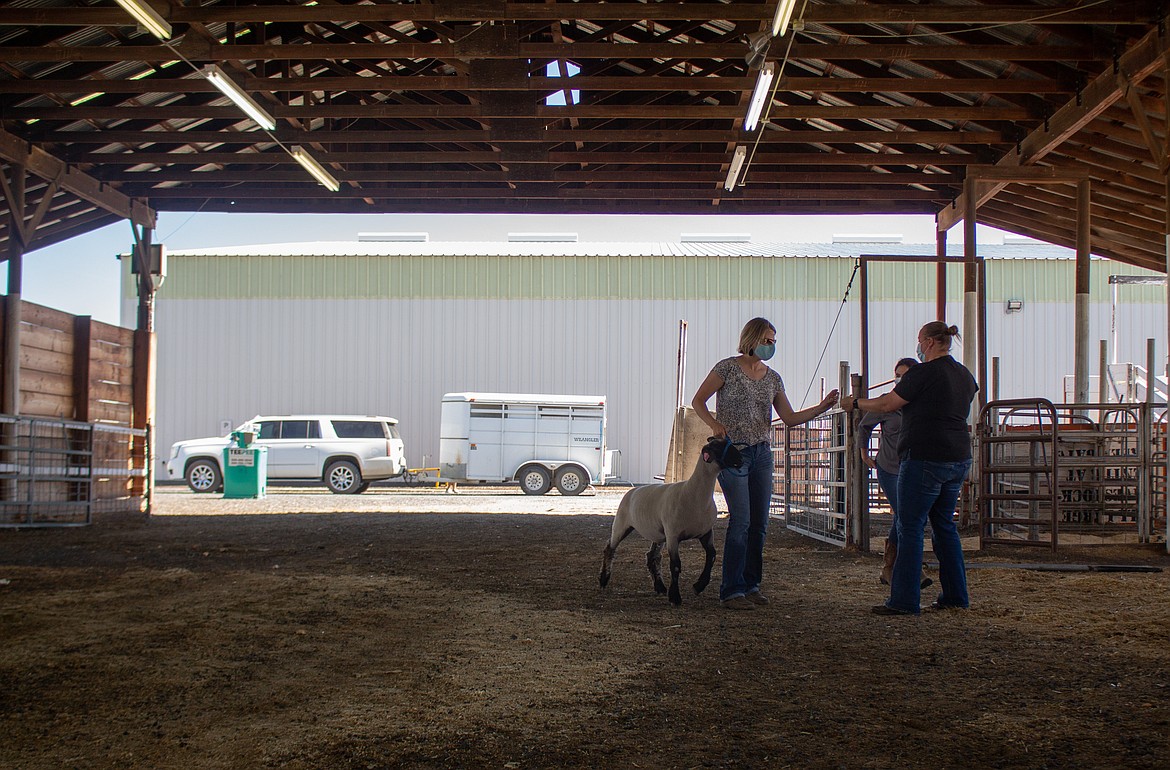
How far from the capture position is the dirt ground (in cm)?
323

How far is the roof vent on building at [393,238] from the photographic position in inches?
1258

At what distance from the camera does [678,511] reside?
6109 millimetres

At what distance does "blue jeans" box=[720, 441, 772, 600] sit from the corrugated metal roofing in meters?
23.1

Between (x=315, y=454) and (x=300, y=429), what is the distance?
764mm

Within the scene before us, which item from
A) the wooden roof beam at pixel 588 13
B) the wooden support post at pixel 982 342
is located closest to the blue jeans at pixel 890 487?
the wooden roof beam at pixel 588 13

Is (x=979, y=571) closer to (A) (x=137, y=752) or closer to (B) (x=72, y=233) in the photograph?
(A) (x=137, y=752)

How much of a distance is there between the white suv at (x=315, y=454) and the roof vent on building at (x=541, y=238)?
10790 mm

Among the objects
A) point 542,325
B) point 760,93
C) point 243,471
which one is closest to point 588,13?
point 760,93

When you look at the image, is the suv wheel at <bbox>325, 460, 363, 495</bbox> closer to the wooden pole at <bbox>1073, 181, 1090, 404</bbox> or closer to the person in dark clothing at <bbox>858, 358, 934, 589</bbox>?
the wooden pole at <bbox>1073, 181, 1090, 404</bbox>

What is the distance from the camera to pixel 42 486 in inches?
506

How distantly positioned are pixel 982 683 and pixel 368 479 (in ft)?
64.3

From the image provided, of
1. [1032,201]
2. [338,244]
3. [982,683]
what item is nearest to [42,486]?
[982,683]

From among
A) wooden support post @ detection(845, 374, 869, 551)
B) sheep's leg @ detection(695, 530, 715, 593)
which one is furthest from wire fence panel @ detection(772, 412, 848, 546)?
sheep's leg @ detection(695, 530, 715, 593)

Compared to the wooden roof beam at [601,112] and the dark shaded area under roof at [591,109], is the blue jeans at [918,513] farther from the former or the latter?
the wooden roof beam at [601,112]
